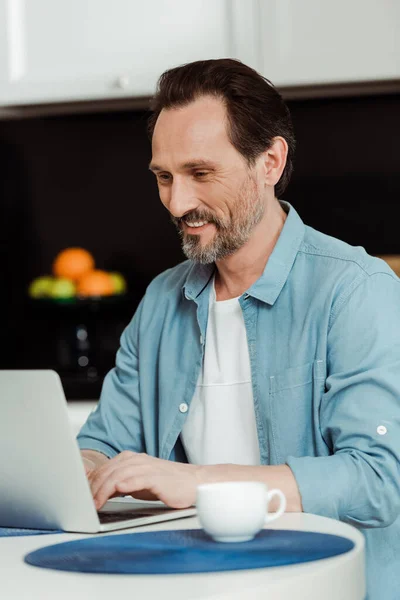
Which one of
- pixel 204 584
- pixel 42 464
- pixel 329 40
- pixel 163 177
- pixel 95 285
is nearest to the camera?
pixel 204 584

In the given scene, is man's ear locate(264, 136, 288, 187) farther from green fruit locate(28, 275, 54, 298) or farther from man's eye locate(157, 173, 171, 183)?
green fruit locate(28, 275, 54, 298)

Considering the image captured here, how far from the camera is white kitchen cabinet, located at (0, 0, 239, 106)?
2857 millimetres

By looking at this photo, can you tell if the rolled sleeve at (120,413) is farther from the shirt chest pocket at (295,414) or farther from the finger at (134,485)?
the finger at (134,485)

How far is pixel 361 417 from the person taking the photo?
4.57 ft

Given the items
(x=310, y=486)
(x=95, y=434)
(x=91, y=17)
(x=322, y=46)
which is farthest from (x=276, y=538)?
(x=91, y=17)

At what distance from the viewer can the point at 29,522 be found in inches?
47.3

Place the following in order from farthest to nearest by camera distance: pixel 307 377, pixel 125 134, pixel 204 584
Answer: pixel 125 134, pixel 307 377, pixel 204 584

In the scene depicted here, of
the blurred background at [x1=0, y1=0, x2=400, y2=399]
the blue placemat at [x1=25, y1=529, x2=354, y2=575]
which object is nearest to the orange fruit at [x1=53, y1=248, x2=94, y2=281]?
the blurred background at [x1=0, y1=0, x2=400, y2=399]

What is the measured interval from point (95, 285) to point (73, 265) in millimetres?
121

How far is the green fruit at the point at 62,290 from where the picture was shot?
121 inches

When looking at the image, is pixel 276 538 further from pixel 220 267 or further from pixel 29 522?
pixel 220 267

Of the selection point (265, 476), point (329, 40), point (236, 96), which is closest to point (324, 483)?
point (265, 476)

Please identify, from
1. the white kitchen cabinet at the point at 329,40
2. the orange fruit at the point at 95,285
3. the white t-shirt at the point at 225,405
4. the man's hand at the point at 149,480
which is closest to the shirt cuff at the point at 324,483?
the man's hand at the point at 149,480

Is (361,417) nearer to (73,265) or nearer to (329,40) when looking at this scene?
(329,40)
